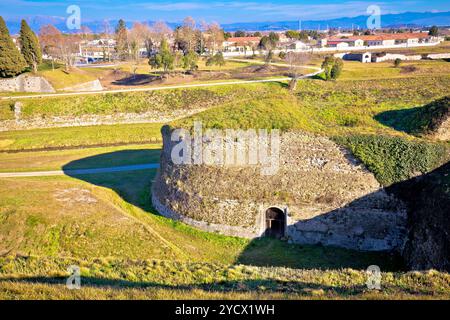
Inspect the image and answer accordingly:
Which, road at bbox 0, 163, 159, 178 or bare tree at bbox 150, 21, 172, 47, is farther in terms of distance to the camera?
bare tree at bbox 150, 21, 172, 47

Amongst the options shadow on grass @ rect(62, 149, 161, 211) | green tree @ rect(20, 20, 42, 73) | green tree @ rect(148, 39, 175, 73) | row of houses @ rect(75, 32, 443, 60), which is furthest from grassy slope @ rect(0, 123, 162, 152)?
row of houses @ rect(75, 32, 443, 60)

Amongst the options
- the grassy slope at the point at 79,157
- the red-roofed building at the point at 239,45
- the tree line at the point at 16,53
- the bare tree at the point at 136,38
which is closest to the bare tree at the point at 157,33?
the bare tree at the point at 136,38

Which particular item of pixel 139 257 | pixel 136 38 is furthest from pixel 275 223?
pixel 136 38

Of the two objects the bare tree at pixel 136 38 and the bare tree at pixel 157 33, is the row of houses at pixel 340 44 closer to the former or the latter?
the bare tree at pixel 157 33

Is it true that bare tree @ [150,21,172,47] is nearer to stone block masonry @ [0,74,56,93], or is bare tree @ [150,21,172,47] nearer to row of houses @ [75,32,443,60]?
row of houses @ [75,32,443,60]

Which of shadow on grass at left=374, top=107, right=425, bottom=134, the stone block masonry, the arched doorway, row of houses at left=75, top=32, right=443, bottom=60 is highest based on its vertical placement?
row of houses at left=75, top=32, right=443, bottom=60
